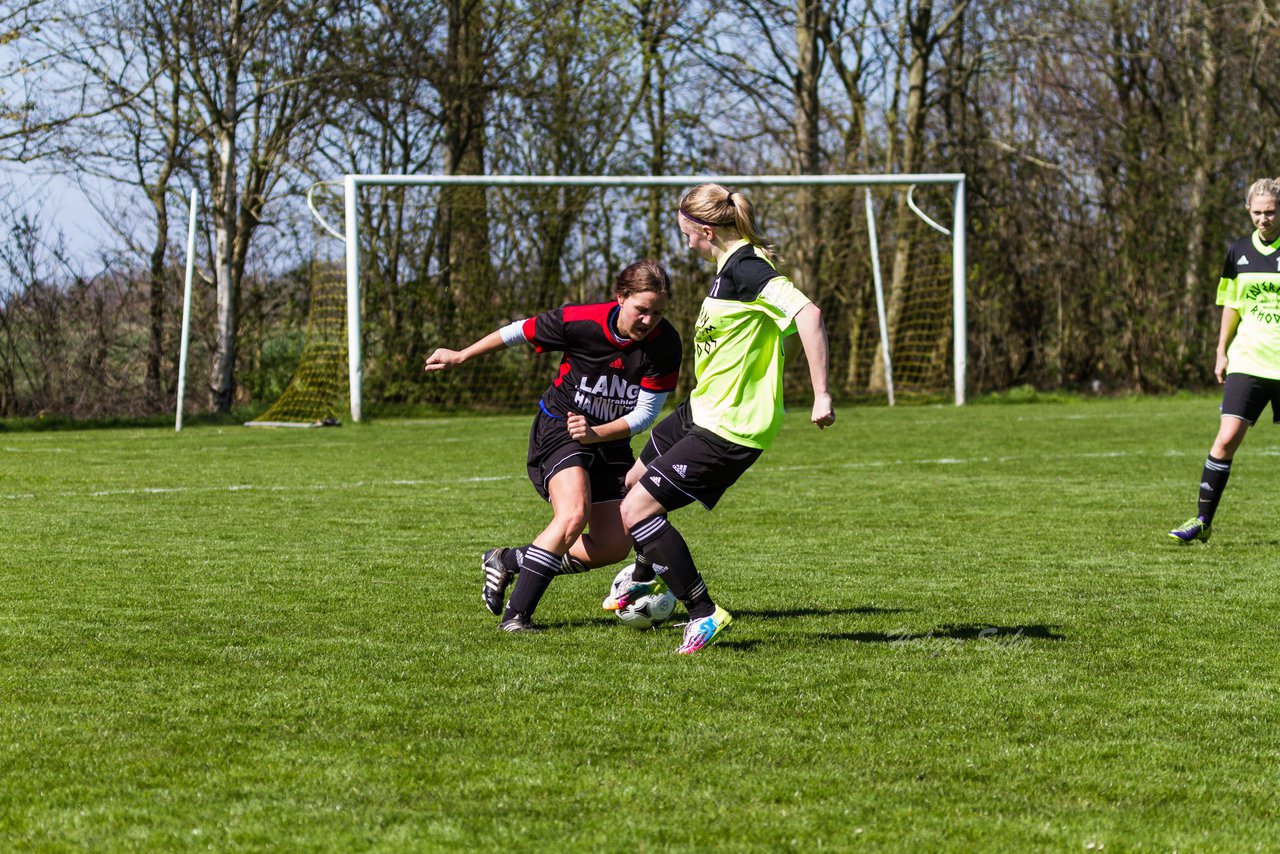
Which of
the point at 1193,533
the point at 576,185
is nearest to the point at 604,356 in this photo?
the point at 1193,533

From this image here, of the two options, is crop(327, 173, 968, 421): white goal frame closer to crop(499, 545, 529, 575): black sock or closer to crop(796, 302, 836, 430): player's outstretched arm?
crop(499, 545, 529, 575): black sock

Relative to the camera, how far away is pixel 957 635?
17.2 feet

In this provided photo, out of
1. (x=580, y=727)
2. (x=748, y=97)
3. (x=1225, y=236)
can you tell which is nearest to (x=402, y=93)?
(x=748, y=97)

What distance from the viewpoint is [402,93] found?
893 inches

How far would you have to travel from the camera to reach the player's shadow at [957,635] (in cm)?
513

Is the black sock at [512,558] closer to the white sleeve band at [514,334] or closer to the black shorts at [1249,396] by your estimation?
the white sleeve band at [514,334]

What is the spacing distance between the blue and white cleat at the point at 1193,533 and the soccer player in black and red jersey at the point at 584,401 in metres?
3.55

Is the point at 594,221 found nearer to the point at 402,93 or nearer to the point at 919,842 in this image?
the point at 402,93

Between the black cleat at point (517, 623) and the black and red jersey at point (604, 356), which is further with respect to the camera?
the black and red jersey at point (604, 356)

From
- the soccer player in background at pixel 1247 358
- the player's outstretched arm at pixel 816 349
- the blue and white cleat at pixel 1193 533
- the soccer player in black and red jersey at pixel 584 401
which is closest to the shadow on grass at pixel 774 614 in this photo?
the soccer player in black and red jersey at pixel 584 401

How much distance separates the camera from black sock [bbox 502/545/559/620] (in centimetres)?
529

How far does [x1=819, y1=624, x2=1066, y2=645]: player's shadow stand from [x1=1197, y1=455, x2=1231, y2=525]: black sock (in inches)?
113

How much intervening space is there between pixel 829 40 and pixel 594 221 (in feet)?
25.1

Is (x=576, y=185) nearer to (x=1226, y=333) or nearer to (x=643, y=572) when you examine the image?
(x=1226, y=333)
